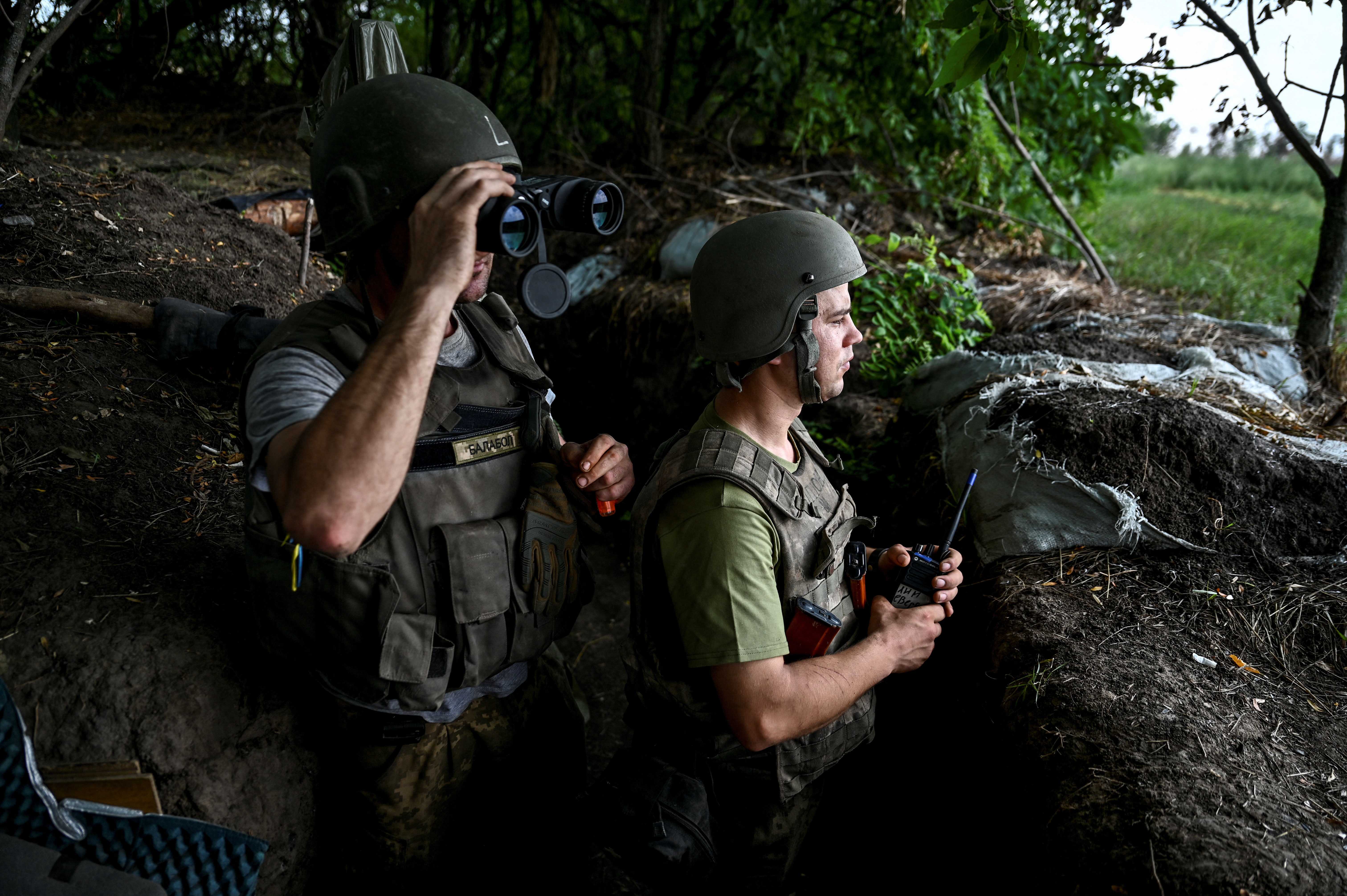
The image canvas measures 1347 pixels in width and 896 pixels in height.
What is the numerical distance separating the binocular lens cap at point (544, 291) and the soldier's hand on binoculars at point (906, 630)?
3.66ft

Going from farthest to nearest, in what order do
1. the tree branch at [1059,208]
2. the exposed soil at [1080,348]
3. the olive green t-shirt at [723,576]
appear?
the tree branch at [1059,208]
the exposed soil at [1080,348]
the olive green t-shirt at [723,576]

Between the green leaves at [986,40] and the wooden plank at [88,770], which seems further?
Result: the green leaves at [986,40]

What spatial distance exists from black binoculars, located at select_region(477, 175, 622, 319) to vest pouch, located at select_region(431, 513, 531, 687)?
0.54m

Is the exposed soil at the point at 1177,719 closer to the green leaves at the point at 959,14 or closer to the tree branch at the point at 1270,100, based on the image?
the green leaves at the point at 959,14

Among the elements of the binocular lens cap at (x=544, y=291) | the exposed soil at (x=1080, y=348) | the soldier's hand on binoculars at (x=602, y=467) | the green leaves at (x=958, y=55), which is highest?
the green leaves at (x=958, y=55)

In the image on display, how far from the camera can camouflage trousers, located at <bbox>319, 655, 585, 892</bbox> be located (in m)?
2.01

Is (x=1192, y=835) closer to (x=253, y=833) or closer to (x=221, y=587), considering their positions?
(x=253, y=833)

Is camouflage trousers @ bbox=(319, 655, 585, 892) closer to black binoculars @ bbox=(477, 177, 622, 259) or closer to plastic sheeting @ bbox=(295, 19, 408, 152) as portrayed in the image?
black binoculars @ bbox=(477, 177, 622, 259)

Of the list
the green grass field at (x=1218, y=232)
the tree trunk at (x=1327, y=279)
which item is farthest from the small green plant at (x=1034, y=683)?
the green grass field at (x=1218, y=232)

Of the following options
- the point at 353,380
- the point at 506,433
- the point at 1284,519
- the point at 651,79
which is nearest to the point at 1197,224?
the point at 651,79

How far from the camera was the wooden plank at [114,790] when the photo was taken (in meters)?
1.77

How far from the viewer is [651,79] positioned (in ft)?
20.5

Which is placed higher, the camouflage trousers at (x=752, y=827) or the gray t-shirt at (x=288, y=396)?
the gray t-shirt at (x=288, y=396)

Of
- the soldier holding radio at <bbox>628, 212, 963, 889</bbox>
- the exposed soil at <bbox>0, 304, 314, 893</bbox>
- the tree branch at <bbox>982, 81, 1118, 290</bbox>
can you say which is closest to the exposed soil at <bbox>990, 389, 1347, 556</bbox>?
the soldier holding radio at <bbox>628, 212, 963, 889</bbox>
